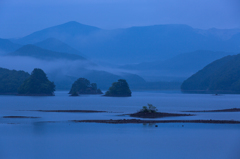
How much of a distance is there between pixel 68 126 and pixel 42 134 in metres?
7.60

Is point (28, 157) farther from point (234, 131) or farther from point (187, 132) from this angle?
point (234, 131)

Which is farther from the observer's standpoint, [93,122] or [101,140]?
[93,122]

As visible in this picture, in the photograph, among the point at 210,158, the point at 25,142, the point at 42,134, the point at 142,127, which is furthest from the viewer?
the point at 142,127

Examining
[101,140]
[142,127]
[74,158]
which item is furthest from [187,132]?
[74,158]

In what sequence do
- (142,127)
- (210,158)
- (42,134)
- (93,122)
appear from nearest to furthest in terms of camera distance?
(210,158) → (42,134) → (142,127) → (93,122)

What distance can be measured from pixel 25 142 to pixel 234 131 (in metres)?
23.6

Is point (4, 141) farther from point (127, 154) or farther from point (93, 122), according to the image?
point (93, 122)

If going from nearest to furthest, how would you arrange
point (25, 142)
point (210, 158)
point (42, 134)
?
point (210, 158) → point (25, 142) → point (42, 134)

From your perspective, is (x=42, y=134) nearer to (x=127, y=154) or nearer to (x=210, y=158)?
(x=127, y=154)

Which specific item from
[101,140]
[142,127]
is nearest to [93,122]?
[142,127]

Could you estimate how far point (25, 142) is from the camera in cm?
3825

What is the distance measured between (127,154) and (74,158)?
4.51m

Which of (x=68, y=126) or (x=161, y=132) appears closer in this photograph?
(x=161, y=132)

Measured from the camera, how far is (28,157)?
31.3 meters
